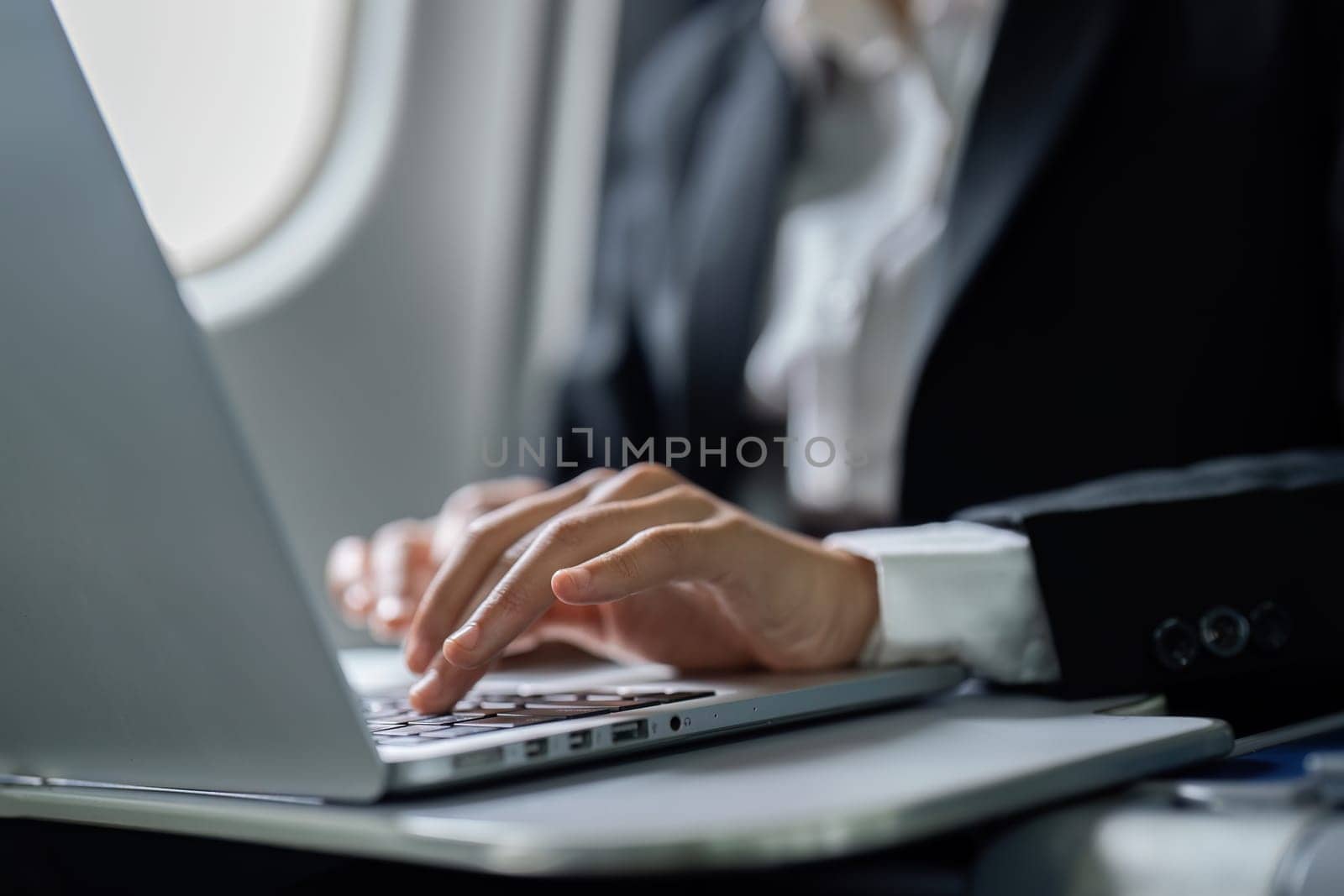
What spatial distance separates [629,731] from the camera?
0.44 metres

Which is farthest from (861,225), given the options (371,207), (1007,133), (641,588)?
(641,588)

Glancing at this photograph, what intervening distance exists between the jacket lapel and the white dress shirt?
24 millimetres

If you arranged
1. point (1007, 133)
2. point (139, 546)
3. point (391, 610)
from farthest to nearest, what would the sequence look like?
point (1007, 133), point (391, 610), point (139, 546)

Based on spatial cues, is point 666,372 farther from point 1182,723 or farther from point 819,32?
point 1182,723

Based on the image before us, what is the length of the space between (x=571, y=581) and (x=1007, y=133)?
65 centimetres

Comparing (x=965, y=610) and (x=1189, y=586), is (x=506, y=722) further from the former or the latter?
(x=1189, y=586)

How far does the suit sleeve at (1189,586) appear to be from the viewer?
23.9 inches

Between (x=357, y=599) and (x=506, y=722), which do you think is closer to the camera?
(x=506, y=722)

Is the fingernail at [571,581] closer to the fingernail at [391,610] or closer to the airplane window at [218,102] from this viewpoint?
the fingernail at [391,610]

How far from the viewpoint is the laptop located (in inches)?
13.7

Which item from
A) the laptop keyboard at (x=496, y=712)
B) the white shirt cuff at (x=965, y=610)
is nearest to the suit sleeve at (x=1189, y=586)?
the white shirt cuff at (x=965, y=610)

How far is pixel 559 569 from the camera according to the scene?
51 cm

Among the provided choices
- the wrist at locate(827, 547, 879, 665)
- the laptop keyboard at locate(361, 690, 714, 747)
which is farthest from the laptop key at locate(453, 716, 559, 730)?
the wrist at locate(827, 547, 879, 665)

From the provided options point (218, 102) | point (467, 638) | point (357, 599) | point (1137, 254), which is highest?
point (218, 102)
